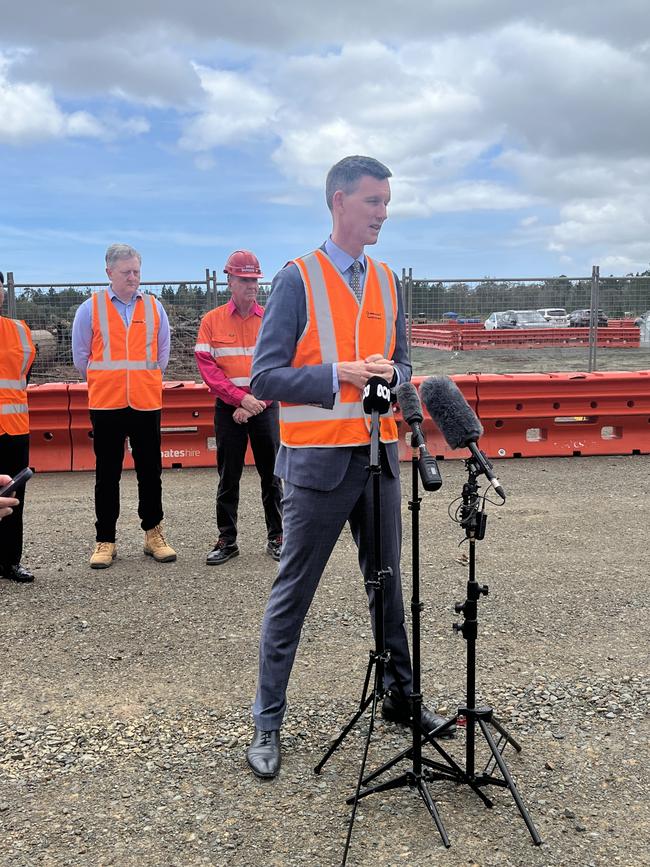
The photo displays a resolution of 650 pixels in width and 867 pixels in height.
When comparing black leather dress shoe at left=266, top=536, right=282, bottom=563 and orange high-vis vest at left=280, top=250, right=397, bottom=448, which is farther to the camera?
black leather dress shoe at left=266, top=536, right=282, bottom=563

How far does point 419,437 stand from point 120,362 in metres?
3.79

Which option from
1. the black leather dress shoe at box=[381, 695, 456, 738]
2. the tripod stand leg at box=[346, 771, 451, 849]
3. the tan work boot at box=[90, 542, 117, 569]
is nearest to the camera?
the tripod stand leg at box=[346, 771, 451, 849]

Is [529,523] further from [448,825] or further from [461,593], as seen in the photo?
[448,825]

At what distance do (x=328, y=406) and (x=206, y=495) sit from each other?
5.47m

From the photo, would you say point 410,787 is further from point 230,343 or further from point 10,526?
point 230,343

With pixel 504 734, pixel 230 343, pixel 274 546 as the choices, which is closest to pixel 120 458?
pixel 230 343

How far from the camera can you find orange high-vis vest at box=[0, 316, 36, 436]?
5.95 m

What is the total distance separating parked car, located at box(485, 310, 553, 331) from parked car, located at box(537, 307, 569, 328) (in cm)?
15

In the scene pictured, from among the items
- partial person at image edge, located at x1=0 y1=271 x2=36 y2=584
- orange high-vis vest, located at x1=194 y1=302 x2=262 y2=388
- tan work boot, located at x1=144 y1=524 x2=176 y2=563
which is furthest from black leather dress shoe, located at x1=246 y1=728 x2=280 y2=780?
orange high-vis vest, located at x1=194 y1=302 x2=262 y2=388

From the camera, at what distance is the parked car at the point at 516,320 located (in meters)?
15.1

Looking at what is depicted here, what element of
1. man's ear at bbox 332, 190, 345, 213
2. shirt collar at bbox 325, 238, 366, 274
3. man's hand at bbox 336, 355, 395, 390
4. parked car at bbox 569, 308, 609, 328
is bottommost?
man's hand at bbox 336, 355, 395, 390

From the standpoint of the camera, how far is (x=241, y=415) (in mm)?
6289

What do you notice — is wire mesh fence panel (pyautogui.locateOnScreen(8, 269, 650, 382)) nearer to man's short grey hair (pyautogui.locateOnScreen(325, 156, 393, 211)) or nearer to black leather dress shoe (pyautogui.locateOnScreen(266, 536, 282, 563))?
black leather dress shoe (pyautogui.locateOnScreen(266, 536, 282, 563))

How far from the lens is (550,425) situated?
33.3 feet
